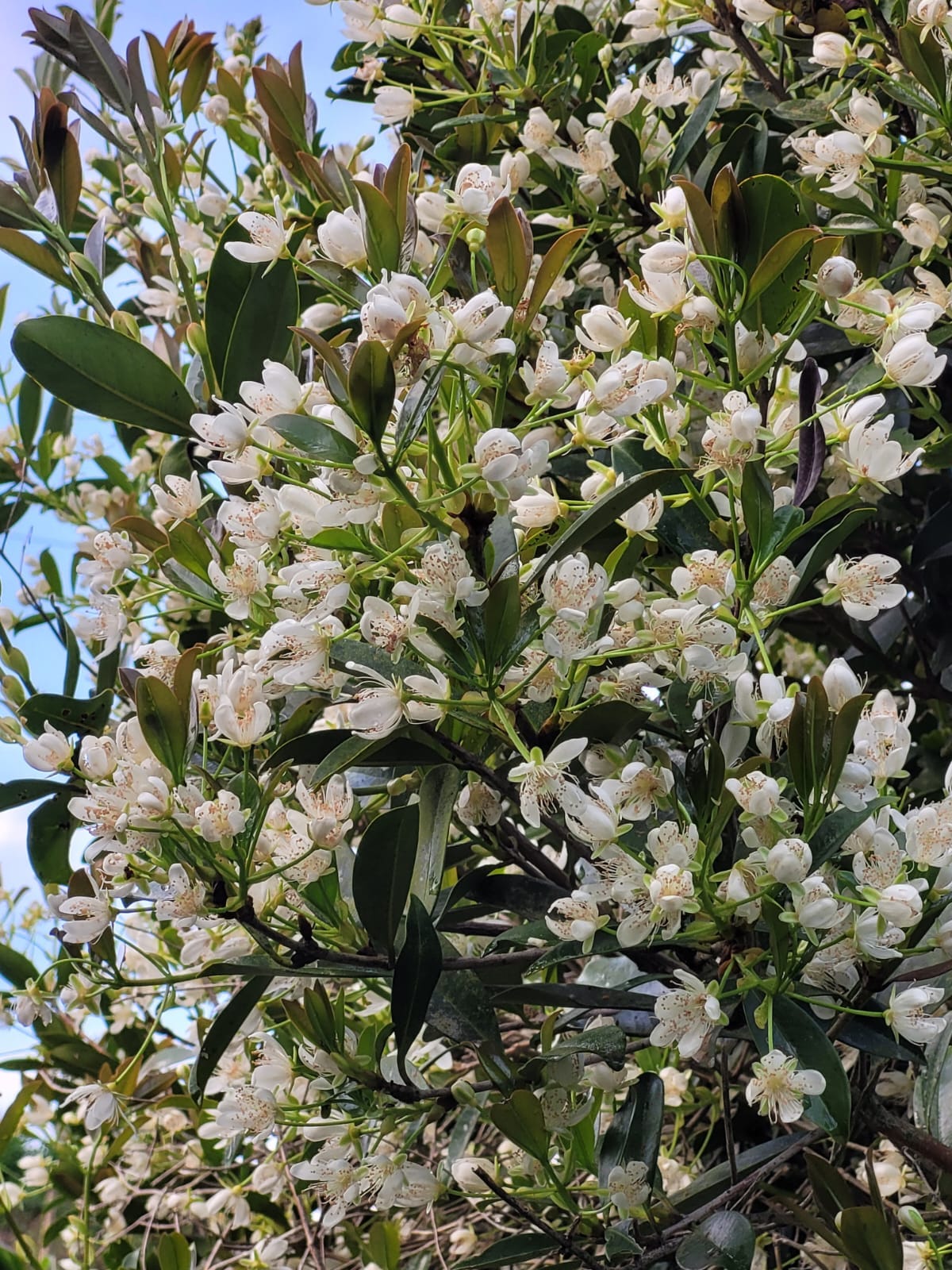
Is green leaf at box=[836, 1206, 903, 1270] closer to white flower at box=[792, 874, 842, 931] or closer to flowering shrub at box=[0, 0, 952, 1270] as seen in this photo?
flowering shrub at box=[0, 0, 952, 1270]

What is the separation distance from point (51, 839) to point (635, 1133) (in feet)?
1.73

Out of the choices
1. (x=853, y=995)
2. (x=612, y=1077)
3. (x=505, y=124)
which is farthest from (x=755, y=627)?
(x=505, y=124)

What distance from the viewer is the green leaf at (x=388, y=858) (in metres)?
0.73

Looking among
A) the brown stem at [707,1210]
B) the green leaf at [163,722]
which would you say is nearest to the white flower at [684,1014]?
the brown stem at [707,1210]

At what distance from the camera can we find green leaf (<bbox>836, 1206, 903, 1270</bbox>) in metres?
0.74

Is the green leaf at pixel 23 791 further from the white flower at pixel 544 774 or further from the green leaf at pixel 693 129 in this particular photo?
the green leaf at pixel 693 129

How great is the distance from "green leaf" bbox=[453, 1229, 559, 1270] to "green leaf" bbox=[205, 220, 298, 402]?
2.11 feet

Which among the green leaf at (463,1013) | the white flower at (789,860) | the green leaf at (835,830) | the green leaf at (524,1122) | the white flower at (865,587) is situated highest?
the white flower at (865,587)

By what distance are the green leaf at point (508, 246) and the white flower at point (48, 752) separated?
0.42m

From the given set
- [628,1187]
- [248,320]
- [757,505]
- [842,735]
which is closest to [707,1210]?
[628,1187]

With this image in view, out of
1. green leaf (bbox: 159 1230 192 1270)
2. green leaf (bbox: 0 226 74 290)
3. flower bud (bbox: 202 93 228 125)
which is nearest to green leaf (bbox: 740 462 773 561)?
green leaf (bbox: 0 226 74 290)

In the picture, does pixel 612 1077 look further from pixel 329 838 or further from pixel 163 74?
pixel 163 74

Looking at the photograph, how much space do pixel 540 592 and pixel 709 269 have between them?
0.73 ft

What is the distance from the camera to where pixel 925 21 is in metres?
0.92
